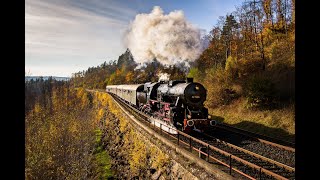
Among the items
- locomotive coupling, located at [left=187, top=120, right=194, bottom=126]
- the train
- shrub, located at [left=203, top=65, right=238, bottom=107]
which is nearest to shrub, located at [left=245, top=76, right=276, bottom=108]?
shrub, located at [left=203, top=65, right=238, bottom=107]

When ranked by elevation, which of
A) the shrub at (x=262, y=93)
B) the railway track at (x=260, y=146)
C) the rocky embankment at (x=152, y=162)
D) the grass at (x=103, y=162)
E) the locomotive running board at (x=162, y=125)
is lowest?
the grass at (x=103, y=162)

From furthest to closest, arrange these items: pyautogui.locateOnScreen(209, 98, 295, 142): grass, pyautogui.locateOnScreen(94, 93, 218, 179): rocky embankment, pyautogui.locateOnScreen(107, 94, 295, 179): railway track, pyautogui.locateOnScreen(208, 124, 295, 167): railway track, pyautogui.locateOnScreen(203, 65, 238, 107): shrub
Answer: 1. pyautogui.locateOnScreen(203, 65, 238, 107): shrub
2. pyautogui.locateOnScreen(209, 98, 295, 142): grass
3. pyautogui.locateOnScreen(208, 124, 295, 167): railway track
4. pyautogui.locateOnScreen(94, 93, 218, 179): rocky embankment
5. pyautogui.locateOnScreen(107, 94, 295, 179): railway track

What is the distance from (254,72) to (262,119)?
846 centimetres

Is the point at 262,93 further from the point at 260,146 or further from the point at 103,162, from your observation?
the point at 103,162

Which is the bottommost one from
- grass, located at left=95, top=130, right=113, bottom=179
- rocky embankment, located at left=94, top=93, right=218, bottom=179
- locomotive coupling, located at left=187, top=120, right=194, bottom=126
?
grass, located at left=95, top=130, right=113, bottom=179

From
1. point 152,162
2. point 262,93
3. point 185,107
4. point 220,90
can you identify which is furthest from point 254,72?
point 152,162

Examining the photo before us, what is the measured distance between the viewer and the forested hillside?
69.2 feet

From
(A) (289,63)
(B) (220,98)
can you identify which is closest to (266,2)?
(A) (289,63)

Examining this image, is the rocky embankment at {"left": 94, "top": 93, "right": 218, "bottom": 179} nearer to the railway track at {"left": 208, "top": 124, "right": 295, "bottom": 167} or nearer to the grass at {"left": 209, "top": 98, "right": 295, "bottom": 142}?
the railway track at {"left": 208, "top": 124, "right": 295, "bottom": 167}

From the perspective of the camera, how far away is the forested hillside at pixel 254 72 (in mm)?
21078

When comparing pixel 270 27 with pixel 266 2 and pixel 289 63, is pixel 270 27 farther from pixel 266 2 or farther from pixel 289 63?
pixel 289 63

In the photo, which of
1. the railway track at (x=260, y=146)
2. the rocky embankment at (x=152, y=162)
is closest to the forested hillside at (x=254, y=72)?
the railway track at (x=260, y=146)

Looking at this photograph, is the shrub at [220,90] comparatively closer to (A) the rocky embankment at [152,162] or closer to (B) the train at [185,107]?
(B) the train at [185,107]
